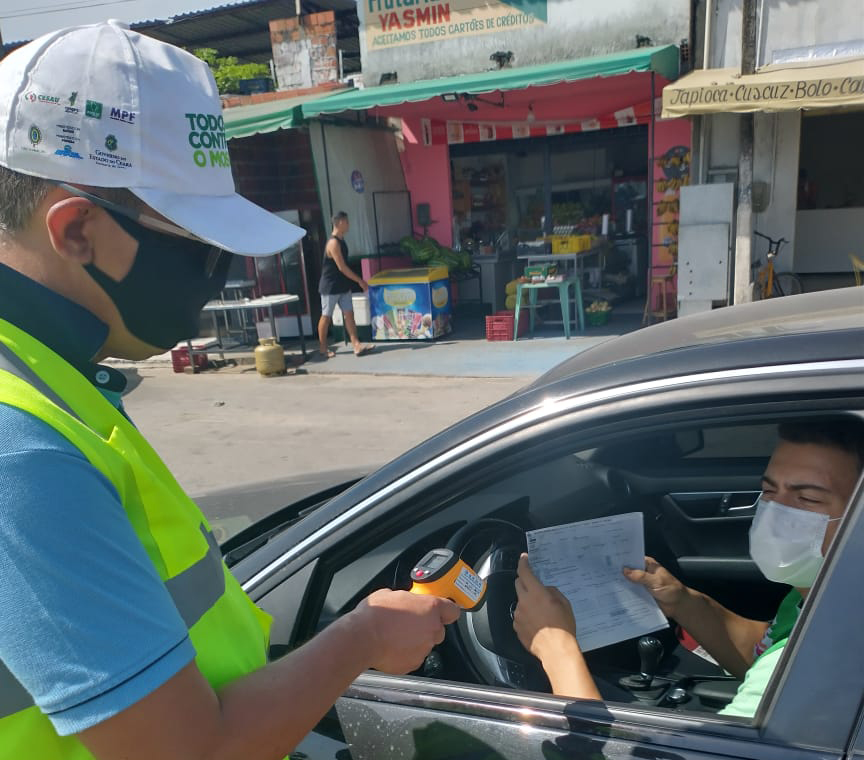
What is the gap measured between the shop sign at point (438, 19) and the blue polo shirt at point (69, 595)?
997 cm

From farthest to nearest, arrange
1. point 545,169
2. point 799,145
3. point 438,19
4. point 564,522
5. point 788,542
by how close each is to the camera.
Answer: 1. point 545,169
2. point 438,19
3. point 799,145
4. point 564,522
5. point 788,542

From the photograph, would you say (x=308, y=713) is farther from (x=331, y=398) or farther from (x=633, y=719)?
(x=331, y=398)

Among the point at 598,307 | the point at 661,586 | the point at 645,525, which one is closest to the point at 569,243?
the point at 598,307

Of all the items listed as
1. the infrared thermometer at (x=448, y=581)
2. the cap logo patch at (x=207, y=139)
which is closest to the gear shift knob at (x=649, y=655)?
the infrared thermometer at (x=448, y=581)

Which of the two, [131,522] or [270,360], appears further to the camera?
[270,360]

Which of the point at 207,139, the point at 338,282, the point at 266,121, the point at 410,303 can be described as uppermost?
the point at 266,121

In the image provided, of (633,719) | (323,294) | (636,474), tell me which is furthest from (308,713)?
(323,294)

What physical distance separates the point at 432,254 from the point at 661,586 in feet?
28.9

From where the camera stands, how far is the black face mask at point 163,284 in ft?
3.35

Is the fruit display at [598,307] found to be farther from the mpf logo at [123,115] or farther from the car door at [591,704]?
the mpf logo at [123,115]

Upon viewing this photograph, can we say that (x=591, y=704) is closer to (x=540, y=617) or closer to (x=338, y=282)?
(x=540, y=617)

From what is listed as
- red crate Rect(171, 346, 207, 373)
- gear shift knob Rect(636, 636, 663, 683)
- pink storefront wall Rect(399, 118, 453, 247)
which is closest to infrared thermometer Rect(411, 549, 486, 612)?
gear shift knob Rect(636, 636, 663, 683)

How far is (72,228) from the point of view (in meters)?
0.94

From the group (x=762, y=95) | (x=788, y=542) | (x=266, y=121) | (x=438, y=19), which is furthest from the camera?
(x=438, y=19)
